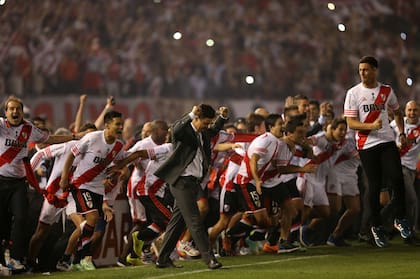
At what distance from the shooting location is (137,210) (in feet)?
49.0

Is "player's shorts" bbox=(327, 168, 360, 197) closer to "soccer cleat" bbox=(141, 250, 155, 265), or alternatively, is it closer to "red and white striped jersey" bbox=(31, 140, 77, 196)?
"soccer cleat" bbox=(141, 250, 155, 265)

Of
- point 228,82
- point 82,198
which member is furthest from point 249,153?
point 228,82

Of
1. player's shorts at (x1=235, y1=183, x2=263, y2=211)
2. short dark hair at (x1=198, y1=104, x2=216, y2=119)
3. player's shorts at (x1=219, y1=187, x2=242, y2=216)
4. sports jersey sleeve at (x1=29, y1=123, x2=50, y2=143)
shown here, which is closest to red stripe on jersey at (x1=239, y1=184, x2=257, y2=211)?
player's shorts at (x1=235, y1=183, x2=263, y2=211)

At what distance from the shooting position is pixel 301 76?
27.1 metres

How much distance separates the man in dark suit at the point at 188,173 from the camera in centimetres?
1187

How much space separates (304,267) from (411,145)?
4.29 metres

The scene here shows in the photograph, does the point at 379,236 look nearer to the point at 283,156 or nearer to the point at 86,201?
the point at 283,156

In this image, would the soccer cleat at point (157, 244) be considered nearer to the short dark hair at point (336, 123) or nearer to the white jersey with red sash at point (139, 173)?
the white jersey with red sash at point (139, 173)

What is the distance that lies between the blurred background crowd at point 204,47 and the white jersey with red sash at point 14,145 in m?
7.86

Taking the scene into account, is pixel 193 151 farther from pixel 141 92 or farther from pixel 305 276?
pixel 141 92

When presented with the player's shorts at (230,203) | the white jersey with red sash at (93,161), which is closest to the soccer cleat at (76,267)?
the white jersey with red sash at (93,161)

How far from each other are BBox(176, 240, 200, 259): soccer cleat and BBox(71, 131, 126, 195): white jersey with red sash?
1.72 metres

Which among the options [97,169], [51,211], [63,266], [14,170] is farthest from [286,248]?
[14,170]

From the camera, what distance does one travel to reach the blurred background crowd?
21688mm
